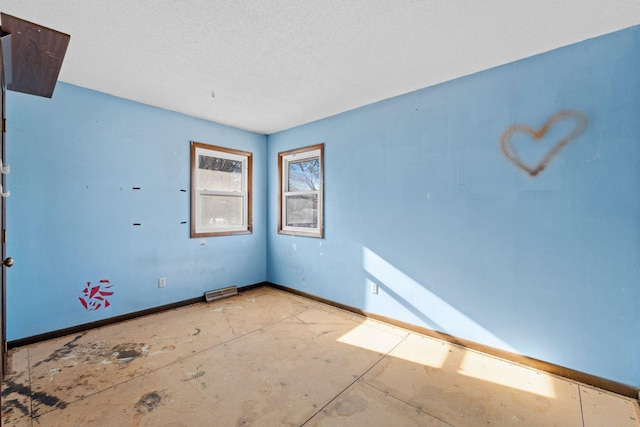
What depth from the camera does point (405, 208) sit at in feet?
9.71

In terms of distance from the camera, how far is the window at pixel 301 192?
387 cm

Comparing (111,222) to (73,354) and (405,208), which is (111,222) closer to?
(73,354)

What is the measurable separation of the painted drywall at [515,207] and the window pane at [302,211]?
0.71 meters

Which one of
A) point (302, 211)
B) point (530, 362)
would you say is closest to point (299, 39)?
point (302, 211)

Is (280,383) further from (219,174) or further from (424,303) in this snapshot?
(219,174)

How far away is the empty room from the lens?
1845mm

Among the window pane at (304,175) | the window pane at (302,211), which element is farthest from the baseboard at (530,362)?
the window pane at (304,175)

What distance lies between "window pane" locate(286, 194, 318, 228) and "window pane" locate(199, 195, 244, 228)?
0.77 meters

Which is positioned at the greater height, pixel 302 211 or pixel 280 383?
pixel 302 211

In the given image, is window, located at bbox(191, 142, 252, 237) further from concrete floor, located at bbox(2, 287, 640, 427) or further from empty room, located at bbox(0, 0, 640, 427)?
concrete floor, located at bbox(2, 287, 640, 427)

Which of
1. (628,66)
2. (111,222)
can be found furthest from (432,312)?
(111,222)

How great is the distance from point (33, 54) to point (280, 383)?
3.04 m

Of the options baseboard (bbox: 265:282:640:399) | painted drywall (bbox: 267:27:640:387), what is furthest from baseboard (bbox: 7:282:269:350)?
baseboard (bbox: 265:282:640:399)

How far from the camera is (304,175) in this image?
413cm
